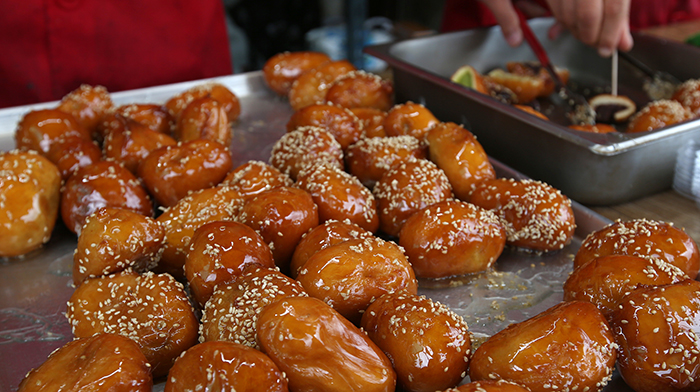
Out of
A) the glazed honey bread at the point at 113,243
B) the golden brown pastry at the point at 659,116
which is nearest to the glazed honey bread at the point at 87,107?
the glazed honey bread at the point at 113,243

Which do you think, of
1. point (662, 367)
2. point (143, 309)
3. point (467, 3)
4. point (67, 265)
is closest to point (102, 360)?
point (143, 309)

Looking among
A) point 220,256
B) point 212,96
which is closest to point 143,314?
point 220,256

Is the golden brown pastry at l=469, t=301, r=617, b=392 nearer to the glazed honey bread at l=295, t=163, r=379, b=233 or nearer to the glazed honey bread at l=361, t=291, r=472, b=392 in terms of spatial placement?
the glazed honey bread at l=361, t=291, r=472, b=392

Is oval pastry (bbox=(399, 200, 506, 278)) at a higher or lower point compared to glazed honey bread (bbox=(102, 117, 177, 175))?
lower

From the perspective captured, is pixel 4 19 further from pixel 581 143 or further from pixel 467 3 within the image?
pixel 467 3

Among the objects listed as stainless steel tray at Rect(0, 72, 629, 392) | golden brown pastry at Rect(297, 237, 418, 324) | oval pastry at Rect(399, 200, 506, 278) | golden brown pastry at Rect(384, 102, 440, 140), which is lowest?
stainless steel tray at Rect(0, 72, 629, 392)

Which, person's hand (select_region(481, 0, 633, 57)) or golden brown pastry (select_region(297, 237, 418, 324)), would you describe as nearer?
golden brown pastry (select_region(297, 237, 418, 324))

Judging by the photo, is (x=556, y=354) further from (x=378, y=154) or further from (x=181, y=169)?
(x=181, y=169)

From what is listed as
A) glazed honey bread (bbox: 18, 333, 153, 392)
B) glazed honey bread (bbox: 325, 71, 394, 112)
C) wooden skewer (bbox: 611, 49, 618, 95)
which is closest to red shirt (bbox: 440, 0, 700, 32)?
wooden skewer (bbox: 611, 49, 618, 95)
